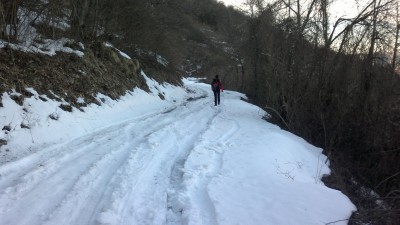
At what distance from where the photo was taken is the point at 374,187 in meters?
13.1

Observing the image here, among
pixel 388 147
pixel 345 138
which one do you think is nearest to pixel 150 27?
pixel 345 138

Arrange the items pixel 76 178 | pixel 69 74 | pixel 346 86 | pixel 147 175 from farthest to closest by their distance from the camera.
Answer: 1. pixel 346 86
2. pixel 69 74
3. pixel 147 175
4. pixel 76 178

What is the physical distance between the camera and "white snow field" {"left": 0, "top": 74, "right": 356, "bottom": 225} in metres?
5.61

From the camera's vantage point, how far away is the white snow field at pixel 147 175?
561 cm

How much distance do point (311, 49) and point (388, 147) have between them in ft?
18.4

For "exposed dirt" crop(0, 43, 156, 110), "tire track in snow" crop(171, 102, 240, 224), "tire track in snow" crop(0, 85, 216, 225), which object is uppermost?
"exposed dirt" crop(0, 43, 156, 110)

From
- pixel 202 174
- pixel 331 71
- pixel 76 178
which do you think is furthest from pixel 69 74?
pixel 331 71

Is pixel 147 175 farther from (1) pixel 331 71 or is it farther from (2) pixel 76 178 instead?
(1) pixel 331 71

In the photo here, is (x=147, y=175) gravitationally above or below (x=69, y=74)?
below

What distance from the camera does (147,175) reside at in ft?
23.6

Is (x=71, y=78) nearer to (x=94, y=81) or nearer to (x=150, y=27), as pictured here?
(x=94, y=81)

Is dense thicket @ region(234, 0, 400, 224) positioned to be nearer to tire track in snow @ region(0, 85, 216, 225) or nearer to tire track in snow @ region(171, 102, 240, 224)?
tire track in snow @ region(171, 102, 240, 224)

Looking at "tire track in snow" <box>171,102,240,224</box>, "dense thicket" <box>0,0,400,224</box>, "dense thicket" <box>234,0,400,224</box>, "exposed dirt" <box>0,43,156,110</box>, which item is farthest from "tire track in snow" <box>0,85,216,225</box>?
"dense thicket" <box>234,0,400,224</box>

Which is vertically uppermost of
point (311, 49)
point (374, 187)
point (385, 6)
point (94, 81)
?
point (385, 6)
